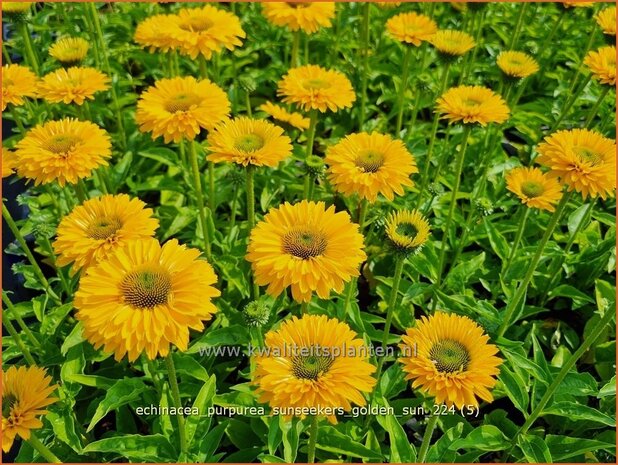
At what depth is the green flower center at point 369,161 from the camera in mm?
2055

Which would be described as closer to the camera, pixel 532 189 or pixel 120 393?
pixel 120 393

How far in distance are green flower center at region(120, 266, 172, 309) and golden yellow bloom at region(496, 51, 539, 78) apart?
1.97 m

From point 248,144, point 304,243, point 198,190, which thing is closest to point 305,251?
point 304,243

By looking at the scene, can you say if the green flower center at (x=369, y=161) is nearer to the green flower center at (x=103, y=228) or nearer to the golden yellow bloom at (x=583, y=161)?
the golden yellow bloom at (x=583, y=161)

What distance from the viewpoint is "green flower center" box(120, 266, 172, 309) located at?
151 centimetres

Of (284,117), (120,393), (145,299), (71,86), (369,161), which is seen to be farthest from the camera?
(284,117)

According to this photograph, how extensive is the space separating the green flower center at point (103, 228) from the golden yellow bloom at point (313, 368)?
0.64 metres

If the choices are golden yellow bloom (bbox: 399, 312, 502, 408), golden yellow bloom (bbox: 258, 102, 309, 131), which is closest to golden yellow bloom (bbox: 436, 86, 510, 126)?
golden yellow bloom (bbox: 258, 102, 309, 131)

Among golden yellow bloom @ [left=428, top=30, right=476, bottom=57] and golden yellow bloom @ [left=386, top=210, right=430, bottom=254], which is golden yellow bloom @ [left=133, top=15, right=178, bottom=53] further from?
golden yellow bloom @ [left=386, top=210, right=430, bottom=254]

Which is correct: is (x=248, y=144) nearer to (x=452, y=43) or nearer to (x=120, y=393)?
(x=120, y=393)

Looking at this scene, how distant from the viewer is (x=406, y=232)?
6.04 feet

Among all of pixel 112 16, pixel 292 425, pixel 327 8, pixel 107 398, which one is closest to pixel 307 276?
pixel 292 425

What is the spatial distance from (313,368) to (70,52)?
2.17 metres

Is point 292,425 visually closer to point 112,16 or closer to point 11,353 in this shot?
point 11,353
